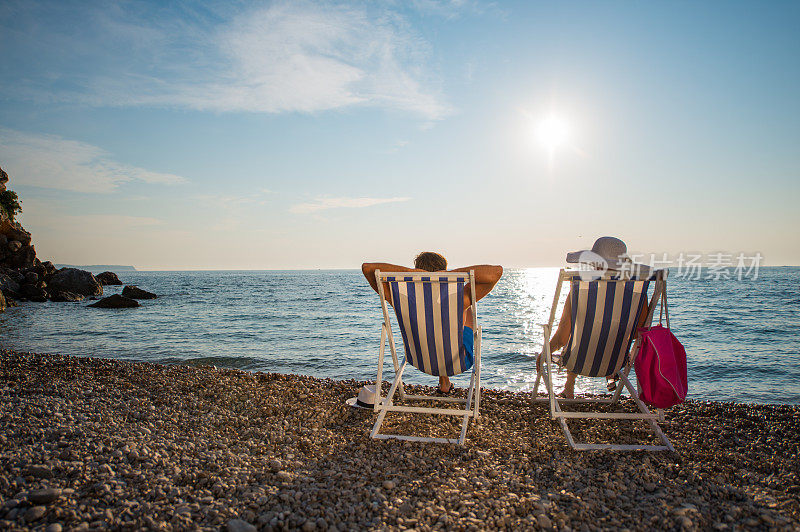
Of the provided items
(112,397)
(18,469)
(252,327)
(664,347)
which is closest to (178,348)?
(252,327)

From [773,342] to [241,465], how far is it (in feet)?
45.8

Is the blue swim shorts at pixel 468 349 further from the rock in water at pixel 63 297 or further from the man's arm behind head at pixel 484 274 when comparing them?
the rock in water at pixel 63 297

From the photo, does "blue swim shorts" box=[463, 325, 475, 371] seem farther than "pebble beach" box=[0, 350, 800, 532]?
Yes

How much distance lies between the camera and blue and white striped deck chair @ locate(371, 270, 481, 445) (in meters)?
3.69

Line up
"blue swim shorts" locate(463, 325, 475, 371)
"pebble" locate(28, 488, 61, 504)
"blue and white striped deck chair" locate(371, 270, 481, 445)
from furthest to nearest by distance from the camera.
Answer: "blue swim shorts" locate(463, 325, 475, 371) < "blue and white striped deck chair" locate(371, 270, 481, 445) < "pebble" locate(28, 488, 61, 504)

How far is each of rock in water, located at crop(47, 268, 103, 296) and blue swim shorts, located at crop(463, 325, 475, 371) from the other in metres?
32.8

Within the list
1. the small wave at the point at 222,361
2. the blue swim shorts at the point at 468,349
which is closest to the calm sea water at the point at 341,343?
the small wave at the point at 222,361

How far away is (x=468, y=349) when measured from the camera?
13.1ft

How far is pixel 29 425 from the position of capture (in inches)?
134

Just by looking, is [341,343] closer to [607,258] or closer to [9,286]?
[607,258]

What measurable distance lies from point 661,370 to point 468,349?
1499 mm

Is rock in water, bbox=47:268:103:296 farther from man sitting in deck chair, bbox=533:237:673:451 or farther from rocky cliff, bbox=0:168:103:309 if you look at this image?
man sitting in deck chair, bbox=533:237:673:451

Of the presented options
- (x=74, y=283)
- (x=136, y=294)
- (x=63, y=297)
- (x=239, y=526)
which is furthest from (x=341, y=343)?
(x=74, y=283)

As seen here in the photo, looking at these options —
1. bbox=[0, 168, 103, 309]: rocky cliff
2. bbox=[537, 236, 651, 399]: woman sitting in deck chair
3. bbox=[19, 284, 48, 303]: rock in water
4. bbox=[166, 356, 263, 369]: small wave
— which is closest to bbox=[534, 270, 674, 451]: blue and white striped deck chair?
bbox=[537, 236, 651, 399]: woman sitting in deck chair
